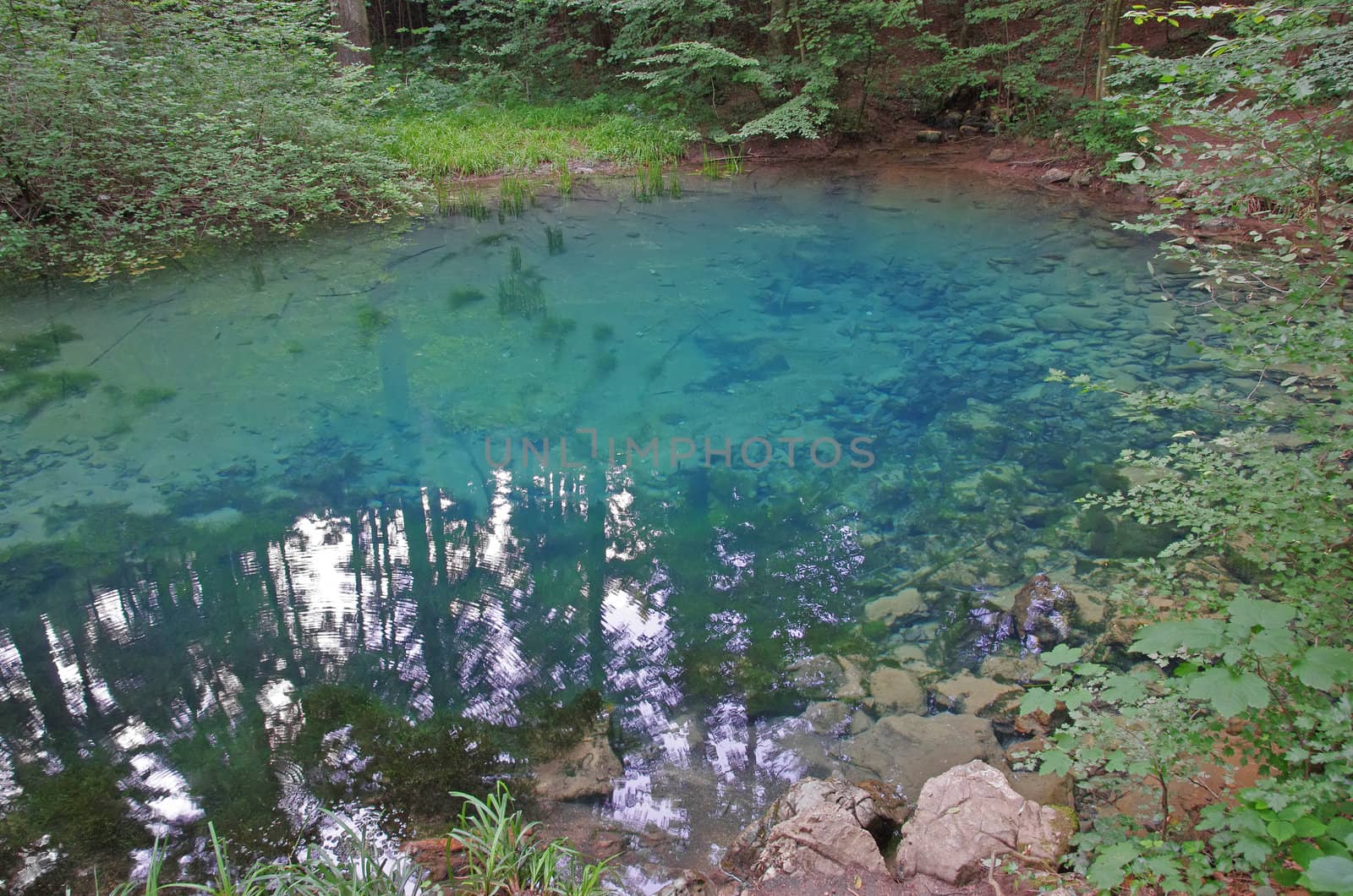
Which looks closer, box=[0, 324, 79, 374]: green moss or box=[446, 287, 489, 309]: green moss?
box=[0, 324, 79, 374]: green moss

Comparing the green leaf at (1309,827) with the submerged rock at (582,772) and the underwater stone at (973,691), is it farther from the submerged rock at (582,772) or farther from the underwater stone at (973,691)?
the submerged rock at (582,772)

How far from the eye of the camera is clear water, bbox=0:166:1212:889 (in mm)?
3279

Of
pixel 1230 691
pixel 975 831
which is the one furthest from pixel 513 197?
pixel 1230 691

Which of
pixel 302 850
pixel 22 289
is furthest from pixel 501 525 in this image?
pixel 22 289

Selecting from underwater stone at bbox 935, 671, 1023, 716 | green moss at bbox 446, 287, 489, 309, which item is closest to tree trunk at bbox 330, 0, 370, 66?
green moss at bbox 446, 287, 489, 309

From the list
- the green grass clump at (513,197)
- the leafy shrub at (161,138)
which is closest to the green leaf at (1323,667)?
the leafy shrub at (161,138)

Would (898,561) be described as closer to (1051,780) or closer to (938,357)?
(1051,780)

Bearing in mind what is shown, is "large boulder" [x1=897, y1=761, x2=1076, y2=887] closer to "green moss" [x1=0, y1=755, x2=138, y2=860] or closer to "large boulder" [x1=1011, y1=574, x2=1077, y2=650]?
"large boulder" [x1=1011, y1=574, x2=1077, y2=650]

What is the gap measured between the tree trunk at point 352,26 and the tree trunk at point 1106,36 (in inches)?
411

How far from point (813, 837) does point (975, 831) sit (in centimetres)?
50

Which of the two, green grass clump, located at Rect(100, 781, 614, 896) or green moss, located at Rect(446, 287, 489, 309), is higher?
green moss, located at Rect(446, 287, 489, 309)

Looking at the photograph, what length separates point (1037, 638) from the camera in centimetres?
370

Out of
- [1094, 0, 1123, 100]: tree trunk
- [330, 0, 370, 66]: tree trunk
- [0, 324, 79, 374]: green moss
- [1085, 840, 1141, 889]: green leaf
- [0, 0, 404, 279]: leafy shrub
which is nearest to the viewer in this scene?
[1085, 840, 1141, 889]: green leaf

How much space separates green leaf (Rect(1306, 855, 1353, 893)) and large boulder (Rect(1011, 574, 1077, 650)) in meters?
2.44
